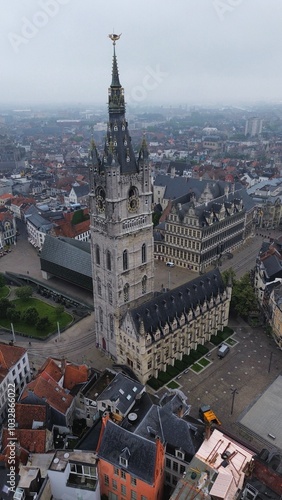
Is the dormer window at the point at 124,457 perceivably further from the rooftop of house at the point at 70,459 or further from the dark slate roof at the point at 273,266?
the dark slate roof at the point at 273,266

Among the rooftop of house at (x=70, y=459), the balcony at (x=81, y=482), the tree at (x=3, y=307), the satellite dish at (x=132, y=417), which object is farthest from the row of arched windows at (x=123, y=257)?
the tree at (x=3, y=307)

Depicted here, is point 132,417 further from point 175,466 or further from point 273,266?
point 273,266

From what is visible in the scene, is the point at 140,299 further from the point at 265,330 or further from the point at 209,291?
the point at 265,330

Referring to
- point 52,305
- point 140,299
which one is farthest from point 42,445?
point 52,305

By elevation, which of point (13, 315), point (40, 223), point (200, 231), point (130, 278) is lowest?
point (13, 315)

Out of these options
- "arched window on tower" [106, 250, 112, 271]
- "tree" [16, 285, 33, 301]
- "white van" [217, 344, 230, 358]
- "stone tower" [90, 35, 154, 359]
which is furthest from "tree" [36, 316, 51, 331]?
"white van" [217, 344, 230, 358]

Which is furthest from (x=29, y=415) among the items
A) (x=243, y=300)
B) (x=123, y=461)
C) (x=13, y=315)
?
(x=243, y=300)
